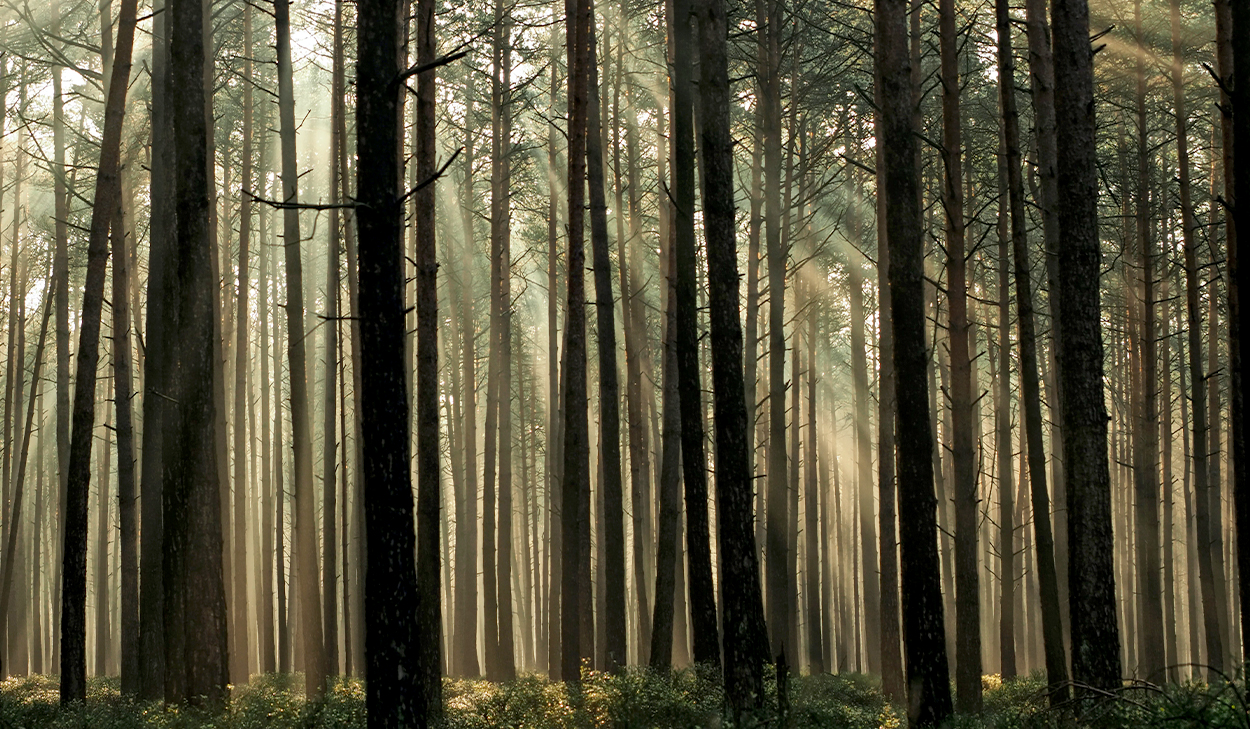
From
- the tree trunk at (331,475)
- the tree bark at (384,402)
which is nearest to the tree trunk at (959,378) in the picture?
the tree bark at (384,402)

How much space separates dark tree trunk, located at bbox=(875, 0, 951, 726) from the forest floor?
0.51 m

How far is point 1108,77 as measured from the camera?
17172 mm

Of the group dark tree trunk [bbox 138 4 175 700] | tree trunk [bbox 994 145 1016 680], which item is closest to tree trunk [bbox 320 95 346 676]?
dark tree trunk [bbox 138 4 175 700]

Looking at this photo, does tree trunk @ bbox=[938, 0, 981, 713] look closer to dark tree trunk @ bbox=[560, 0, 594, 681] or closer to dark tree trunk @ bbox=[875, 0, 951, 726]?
dark tree trunk @ bbox=[875, 0, 951, 726]

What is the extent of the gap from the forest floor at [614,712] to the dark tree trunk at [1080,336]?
3.56 ft

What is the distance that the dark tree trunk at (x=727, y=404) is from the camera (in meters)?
8.32

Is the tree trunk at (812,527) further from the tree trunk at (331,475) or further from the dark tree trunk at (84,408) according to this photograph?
the dark tree trunk at (84,408)

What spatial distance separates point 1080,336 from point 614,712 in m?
5.45

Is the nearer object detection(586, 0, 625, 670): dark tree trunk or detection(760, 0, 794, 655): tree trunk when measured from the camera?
detection(586, 0, 625, 670): dark tree trunk

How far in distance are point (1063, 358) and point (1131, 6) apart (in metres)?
11.4

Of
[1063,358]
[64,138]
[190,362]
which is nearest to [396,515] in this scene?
[190,362]

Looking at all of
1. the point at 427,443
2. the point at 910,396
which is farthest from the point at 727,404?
the point at 427,443

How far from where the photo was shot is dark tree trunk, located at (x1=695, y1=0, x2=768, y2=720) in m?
8.32

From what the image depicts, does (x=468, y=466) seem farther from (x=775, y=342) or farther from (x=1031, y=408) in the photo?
(x=1031, y=408)
